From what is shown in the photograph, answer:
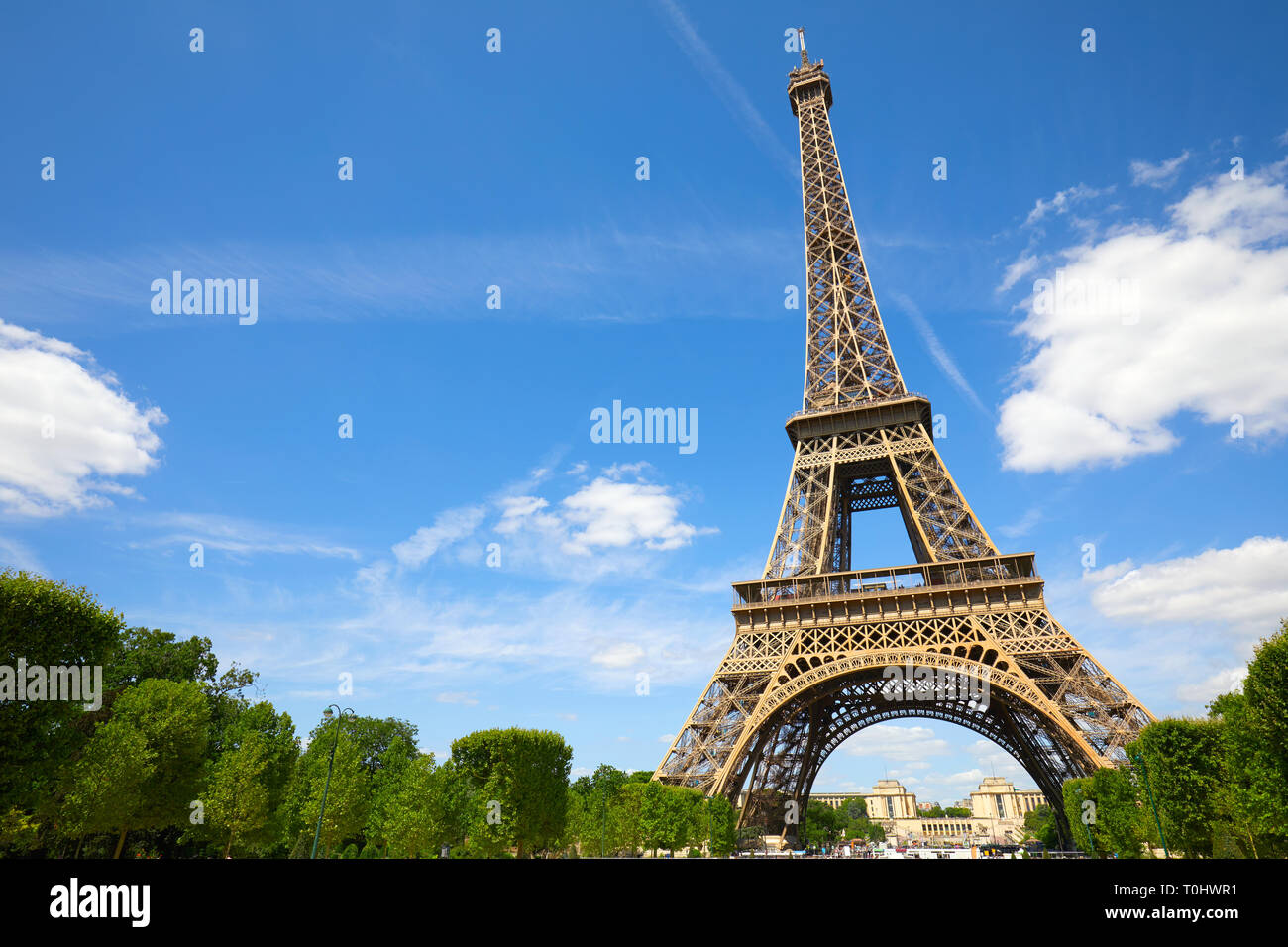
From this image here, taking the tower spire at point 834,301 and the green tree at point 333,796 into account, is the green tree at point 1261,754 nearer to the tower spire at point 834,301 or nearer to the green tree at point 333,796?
the tower spire at point 834,301

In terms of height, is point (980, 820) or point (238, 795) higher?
point (238, 795)

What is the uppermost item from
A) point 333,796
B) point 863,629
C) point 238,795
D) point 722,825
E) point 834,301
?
point 834,301

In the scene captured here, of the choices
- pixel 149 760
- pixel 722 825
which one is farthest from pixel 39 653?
pixel 722 825

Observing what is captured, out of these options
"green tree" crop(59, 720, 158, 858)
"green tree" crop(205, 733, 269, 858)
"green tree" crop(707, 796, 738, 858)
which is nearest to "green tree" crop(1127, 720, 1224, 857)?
"green tree" crop(707, 796, 738, 858)

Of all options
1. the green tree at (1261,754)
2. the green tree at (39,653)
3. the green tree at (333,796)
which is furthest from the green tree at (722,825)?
the green tree at (39,653)

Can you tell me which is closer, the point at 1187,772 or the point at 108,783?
the point at 108,783

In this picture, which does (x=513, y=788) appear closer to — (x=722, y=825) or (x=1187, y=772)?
(x=722, y=825)
